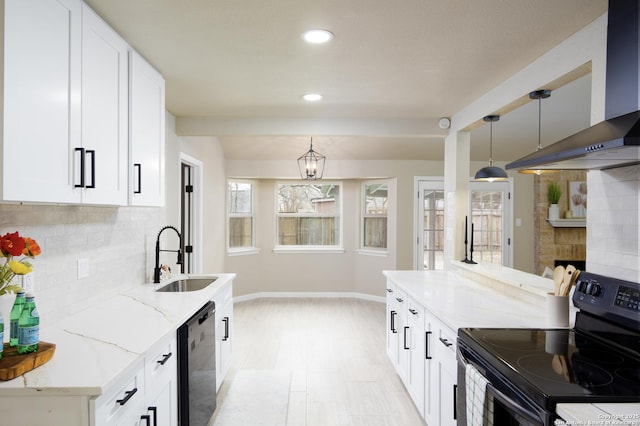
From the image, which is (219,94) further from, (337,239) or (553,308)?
(337,239)

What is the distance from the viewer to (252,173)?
6.40 metres

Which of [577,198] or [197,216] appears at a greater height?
[577,198]

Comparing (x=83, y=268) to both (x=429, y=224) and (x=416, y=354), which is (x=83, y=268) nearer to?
(x=416, y=354)

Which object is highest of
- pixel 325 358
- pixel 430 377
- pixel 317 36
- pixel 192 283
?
pixel 317 36

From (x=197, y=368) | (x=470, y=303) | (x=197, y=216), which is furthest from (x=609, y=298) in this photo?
(x=197, y=216)

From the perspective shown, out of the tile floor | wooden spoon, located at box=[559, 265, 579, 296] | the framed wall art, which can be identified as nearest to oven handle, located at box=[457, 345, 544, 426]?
wooden spoon, located at box=[559, 265, 579, 296]

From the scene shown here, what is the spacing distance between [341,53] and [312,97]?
0.97m

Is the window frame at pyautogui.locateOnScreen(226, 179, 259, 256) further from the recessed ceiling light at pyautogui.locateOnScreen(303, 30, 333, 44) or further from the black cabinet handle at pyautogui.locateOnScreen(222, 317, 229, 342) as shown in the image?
the recessed ceiling light at pyautogui.locateOnScreen(303, 30, 333, 44)

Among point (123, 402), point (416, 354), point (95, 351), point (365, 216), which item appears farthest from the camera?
point (365, 216)

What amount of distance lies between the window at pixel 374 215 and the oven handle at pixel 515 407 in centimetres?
497

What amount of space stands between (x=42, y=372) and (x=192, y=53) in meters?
1.86

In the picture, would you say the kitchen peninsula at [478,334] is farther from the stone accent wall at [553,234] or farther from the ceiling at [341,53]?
the stone accent wall at [553,234]

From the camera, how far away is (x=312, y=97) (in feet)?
11.3

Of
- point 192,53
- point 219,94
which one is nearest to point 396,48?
point 192,53
